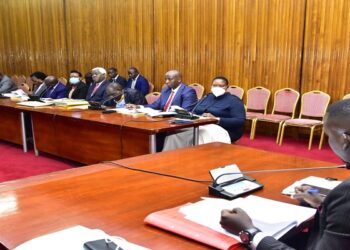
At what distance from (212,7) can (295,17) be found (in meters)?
1.67

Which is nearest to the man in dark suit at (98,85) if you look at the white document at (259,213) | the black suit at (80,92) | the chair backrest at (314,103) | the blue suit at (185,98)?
the black suit at (80,92)

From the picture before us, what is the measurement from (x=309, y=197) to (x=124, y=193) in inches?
31.0

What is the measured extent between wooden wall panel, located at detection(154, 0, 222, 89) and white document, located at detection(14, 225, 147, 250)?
21.2 feet

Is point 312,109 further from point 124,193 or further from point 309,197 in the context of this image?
point 124,193

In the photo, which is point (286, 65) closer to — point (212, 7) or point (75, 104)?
point (212, 7)

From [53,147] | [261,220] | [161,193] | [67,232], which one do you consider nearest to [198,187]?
[161,193]

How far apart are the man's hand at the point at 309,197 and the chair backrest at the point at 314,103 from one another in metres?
4.61

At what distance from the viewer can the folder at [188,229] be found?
1.23m

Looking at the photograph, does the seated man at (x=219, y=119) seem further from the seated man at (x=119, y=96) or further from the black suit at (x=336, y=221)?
the black suit at (x=336, y=221)

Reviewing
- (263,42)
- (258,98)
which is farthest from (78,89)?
(263,42)

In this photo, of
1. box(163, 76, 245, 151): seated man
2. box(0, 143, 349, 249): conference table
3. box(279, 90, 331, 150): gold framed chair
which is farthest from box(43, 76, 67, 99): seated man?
box(0, 143, 349, 249): conference table

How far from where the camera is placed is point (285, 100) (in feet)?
21.0

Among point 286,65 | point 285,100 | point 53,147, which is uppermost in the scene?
point 286,65

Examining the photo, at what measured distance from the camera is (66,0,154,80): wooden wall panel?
864 cm
